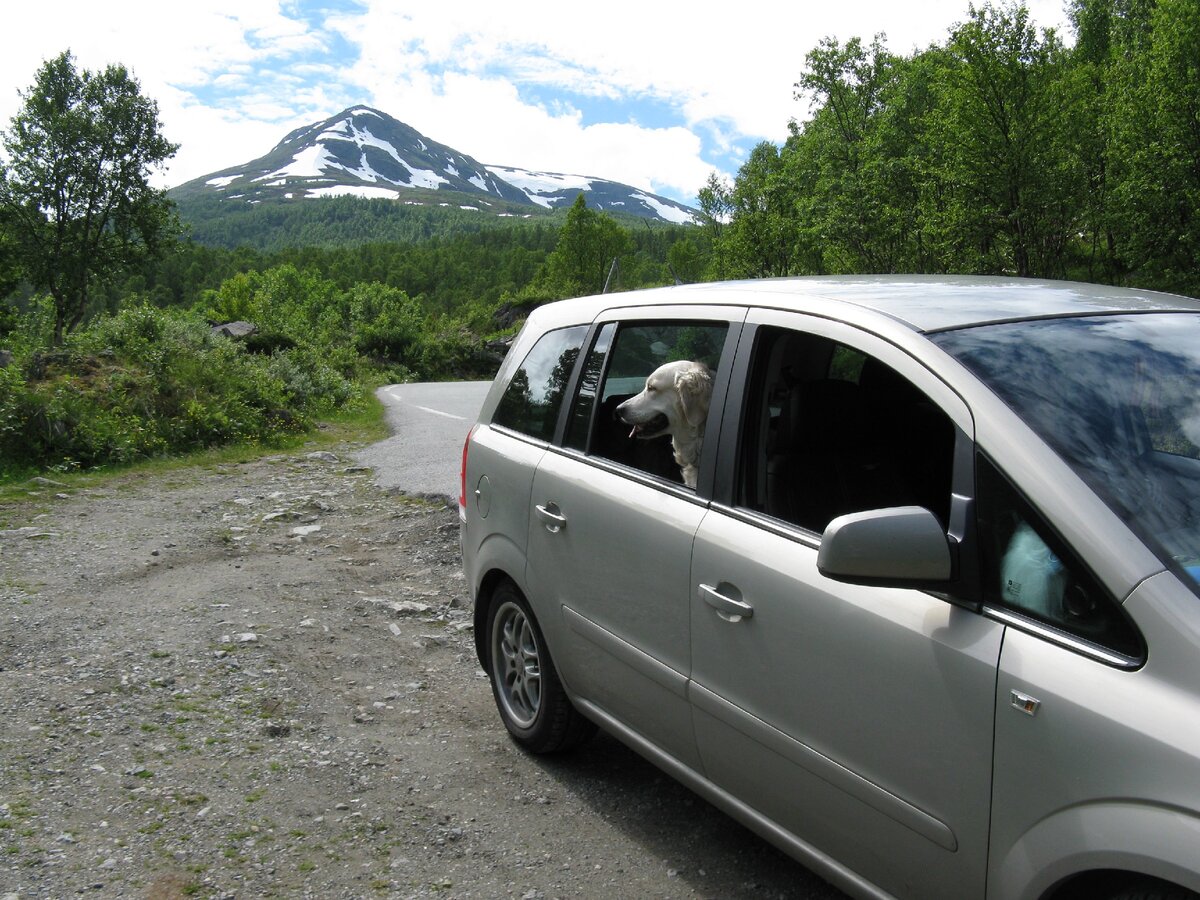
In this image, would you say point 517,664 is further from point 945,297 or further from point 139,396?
point 139,396

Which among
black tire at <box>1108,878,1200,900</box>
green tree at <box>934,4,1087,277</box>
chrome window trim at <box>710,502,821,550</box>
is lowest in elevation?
black tire at <box>1108,878,1200,900</box>

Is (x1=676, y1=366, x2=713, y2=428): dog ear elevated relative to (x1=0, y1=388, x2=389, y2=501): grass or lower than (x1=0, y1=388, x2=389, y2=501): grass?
elevated

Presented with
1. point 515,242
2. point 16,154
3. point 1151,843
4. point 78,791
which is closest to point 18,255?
point 16,154

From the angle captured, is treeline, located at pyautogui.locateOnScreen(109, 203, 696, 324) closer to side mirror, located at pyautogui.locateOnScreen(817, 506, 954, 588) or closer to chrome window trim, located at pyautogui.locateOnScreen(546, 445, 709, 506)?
chrome window trim, located at pyautogui.locateOnScreen(546, 445, 709, 506)

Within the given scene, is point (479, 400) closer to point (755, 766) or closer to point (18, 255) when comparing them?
point (755, 766)

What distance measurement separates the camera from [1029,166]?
33.7 m

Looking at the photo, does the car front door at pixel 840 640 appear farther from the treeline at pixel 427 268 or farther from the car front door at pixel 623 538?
the treeline at pixel 427 268

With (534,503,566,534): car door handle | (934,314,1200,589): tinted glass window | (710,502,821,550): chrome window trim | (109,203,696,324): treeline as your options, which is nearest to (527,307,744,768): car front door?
(534,503,566,534): car door handle

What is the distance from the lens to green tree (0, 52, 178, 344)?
5244 centimetres

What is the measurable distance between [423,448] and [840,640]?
12969 millimetres

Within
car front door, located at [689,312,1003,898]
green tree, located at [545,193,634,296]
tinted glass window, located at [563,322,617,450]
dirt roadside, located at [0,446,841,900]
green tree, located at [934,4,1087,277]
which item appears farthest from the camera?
green tree, located at [545,193,634,296]

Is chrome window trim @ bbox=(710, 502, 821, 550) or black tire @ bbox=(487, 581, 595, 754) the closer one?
chrome window trim @ bbox=(710, 502, 821, 550)

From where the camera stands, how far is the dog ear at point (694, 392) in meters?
3.43

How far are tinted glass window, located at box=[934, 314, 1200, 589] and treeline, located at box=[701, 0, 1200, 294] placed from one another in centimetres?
3239
